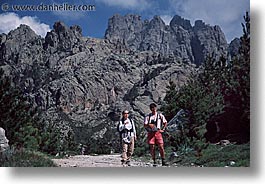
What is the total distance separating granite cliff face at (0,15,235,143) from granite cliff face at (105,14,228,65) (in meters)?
0.01

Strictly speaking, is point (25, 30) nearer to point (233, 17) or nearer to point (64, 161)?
point (64, 161)

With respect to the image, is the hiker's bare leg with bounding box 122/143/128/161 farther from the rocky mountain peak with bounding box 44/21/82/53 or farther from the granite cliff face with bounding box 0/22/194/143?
the rocky mountain peak with bounding box 44/21/82/53

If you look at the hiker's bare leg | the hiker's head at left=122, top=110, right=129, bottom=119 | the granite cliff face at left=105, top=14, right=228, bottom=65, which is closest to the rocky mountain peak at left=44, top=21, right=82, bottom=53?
the granite cliff face at left=105, top=14, right=228, bottom=65

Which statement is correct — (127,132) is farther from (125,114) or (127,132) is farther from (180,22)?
(180,22)

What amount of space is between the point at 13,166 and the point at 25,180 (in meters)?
0.20

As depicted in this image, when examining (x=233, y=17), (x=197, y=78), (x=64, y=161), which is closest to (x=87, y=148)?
(x=64, y=161)

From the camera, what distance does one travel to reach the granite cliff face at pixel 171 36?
A: 7367mm

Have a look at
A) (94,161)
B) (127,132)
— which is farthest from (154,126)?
(94,161)

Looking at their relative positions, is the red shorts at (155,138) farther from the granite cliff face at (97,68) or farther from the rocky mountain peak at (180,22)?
the rocky mountain peak at (180,22)

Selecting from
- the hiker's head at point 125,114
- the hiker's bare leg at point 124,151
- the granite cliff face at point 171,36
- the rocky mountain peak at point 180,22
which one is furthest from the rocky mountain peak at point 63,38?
the hiker's bare leg at point 124,151

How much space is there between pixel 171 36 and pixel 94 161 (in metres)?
1.55

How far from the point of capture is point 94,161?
23.9 ft

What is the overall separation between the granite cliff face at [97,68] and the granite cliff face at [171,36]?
0.03 feet

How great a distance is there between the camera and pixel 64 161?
7340 mm
